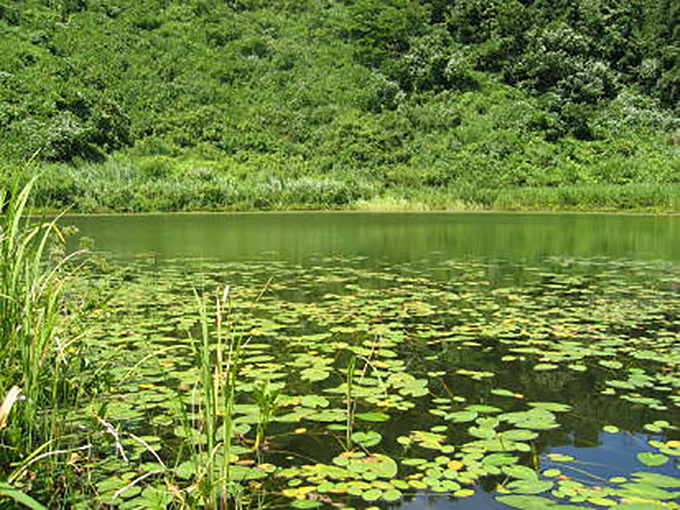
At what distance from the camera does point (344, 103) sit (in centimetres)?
4625

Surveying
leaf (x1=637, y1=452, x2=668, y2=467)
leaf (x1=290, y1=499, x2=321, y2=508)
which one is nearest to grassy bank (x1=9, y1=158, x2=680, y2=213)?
leaf (x1=290, y1=499, x2=321, y2=508)

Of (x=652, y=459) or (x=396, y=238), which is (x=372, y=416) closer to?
(x=652, y=459)

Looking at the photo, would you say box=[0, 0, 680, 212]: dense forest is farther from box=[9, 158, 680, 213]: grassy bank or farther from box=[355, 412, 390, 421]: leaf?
box=[355, 412, 390, 421]: leaf

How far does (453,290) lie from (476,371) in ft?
12.8

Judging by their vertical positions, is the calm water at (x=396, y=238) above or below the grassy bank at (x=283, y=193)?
below

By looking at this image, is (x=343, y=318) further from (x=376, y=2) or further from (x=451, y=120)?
(x=376, y=2)

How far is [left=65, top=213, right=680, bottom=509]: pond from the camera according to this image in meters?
3.32

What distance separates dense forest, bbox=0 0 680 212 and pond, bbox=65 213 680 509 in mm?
22269

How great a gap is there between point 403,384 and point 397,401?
0.34 m

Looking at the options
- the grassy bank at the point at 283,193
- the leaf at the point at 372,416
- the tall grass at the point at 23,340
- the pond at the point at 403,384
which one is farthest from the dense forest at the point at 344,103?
the leaf at the point at 372,416

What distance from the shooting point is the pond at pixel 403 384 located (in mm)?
3316

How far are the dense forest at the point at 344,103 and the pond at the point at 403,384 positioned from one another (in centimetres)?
2227

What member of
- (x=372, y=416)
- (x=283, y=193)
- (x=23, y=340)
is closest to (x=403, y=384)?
(x=372, y=416)

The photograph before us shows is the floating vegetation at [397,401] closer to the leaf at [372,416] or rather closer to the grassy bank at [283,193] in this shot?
the leaf at [372,416]
